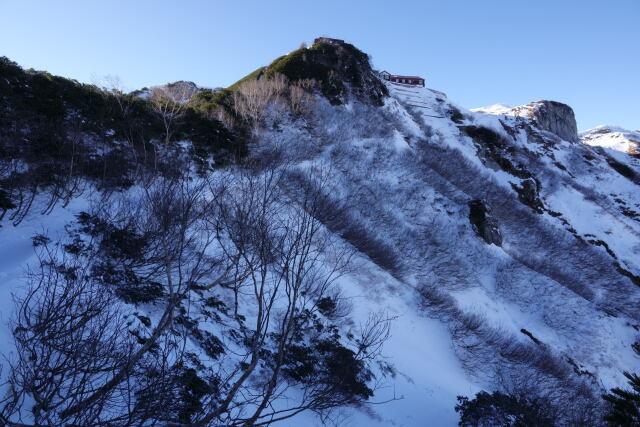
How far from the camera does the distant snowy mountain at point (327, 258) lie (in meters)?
6.76

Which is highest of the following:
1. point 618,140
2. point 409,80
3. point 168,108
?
point 409,80

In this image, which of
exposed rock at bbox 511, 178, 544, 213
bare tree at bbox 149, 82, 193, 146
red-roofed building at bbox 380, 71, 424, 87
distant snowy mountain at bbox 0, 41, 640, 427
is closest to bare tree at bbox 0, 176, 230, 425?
distant snowy mountain at bbox 0, 41, 640, 427

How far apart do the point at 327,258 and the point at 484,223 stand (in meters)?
15.3

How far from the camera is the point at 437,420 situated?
10508 millimetres

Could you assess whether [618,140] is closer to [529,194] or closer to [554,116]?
[554,116]

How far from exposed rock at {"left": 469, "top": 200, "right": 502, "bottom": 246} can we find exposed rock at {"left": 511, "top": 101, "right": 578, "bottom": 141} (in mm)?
46838

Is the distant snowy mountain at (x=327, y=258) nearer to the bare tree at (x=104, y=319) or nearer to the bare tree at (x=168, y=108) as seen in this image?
the bare tree at (x=104, y=319)

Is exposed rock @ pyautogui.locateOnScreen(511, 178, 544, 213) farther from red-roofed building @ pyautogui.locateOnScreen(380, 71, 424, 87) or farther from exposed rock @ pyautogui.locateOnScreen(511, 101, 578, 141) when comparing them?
red-roofed building @ pyautogui.locateOnScreen(380, 71, 424, 87)

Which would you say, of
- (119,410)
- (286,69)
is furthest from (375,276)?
(286,69)

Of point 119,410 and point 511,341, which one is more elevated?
point 119,410

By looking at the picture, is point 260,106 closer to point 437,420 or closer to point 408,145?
point 408,145

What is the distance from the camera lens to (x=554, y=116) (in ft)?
202

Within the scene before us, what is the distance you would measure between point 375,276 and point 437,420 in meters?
7.78

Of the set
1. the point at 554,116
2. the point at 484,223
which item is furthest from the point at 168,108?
the point at 554,116
